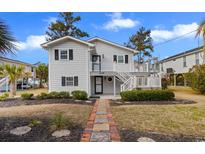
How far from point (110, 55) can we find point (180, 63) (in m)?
12.1

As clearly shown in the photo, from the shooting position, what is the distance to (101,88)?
63.7 ft

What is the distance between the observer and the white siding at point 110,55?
A: 63.2 feet

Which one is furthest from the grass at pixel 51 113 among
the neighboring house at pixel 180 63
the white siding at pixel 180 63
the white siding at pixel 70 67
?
the white siding at pixel 180 63

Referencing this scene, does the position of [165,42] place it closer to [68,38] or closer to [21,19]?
[68,38]

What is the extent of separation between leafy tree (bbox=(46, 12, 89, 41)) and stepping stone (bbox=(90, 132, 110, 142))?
27700mm

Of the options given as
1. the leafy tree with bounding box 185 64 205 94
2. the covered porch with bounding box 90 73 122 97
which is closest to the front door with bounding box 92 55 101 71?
the covered porch with bounding box 90 73 122 97

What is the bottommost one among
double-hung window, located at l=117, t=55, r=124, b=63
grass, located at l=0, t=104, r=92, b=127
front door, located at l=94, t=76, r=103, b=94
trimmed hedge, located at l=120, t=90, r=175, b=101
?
grass, located at l=0, t=104, r=92, b=127

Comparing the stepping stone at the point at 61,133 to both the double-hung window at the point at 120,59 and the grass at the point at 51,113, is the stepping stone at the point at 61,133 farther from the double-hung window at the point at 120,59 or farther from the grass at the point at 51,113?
the double-hung window at the point at 120,59

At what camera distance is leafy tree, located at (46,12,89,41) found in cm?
3112

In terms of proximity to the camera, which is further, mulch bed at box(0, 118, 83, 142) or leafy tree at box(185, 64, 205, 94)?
leafy tree at box(185, 64, 205, 94)

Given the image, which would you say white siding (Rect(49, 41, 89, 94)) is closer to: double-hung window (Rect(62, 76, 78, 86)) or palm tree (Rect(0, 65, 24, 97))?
double-hung window (Rect(62, 76, 78, 86))

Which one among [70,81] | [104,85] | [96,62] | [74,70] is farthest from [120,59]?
[70,81]
